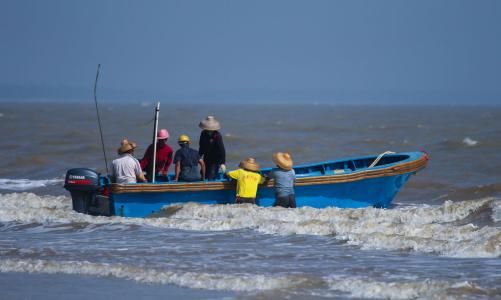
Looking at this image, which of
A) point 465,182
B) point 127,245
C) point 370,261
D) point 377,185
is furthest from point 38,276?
point 465,182

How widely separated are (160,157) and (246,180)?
1744mm

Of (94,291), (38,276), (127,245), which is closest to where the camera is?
(94,291)

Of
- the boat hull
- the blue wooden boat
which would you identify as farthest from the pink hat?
the boat hull

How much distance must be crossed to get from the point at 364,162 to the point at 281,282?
7.01 metres

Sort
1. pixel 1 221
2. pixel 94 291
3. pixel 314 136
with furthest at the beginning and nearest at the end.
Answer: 1. pixel 314 136
2. pixel 1 221
3. pixel 94 291

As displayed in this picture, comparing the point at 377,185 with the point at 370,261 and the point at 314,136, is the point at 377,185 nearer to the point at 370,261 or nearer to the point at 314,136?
the point at 370,261

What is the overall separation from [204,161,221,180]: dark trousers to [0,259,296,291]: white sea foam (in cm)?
425

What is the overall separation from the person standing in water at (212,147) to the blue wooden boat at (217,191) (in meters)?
0.32

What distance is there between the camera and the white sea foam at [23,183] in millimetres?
21594

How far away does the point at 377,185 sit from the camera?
1523 centimetres

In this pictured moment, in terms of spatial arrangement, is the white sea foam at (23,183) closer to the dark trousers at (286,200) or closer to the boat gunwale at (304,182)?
the boat gunwale at (304,182)

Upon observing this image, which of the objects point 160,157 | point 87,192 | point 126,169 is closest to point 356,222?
point 160,157

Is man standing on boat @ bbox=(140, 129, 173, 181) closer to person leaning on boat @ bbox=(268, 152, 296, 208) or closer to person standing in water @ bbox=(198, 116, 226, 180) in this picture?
person standing in water @ bbox=(198, 116, 226, 180)

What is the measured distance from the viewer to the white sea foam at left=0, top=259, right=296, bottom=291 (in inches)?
396
